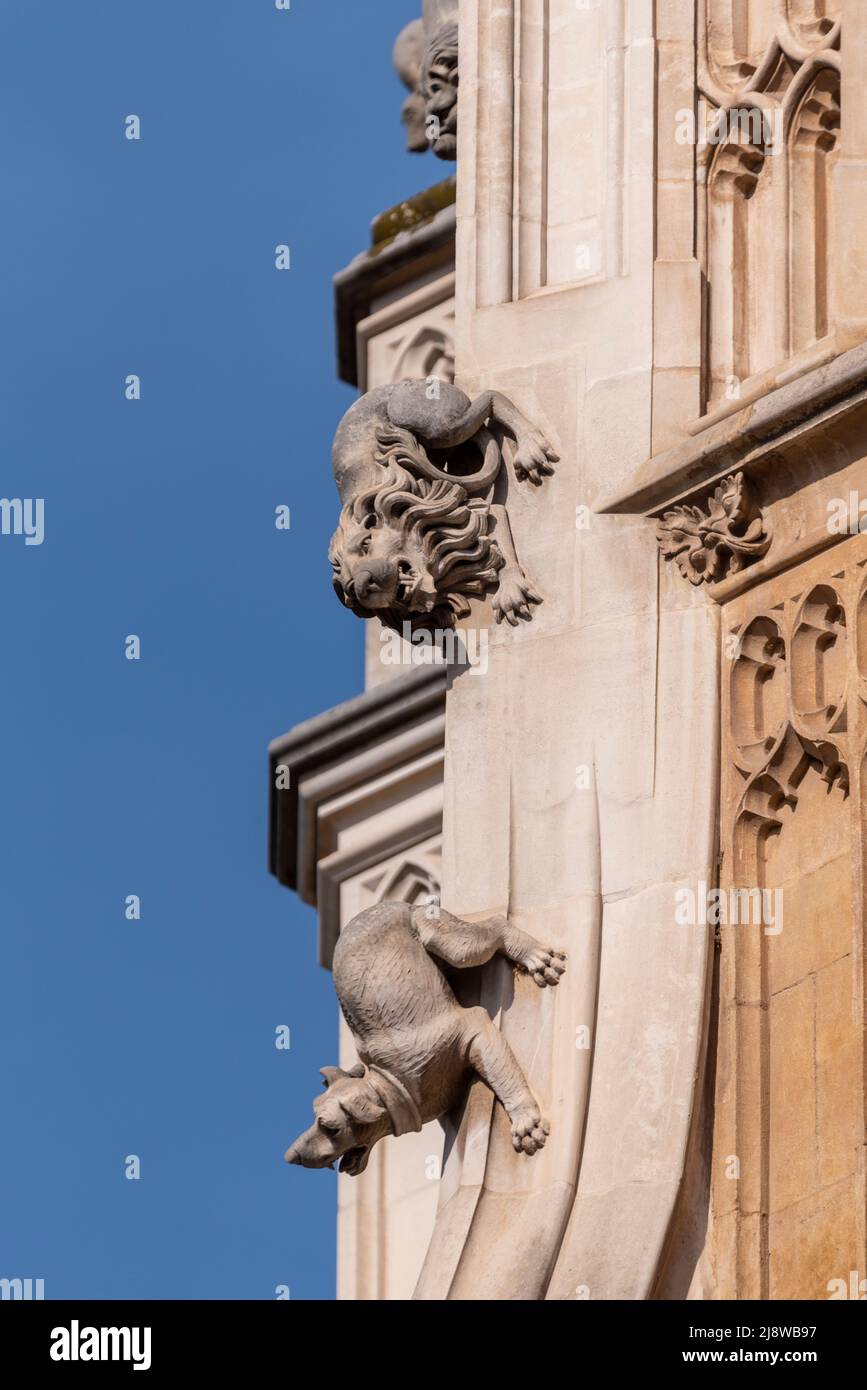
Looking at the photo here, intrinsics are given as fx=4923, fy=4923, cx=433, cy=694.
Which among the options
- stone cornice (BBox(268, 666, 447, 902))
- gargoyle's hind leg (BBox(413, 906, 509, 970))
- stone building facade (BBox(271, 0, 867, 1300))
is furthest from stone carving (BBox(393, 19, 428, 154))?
gargoyle's hind leg (BBox(413, 906, 509, 970))

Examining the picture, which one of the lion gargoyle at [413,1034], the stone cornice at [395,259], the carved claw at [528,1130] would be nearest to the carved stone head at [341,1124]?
the lion gargoyle at [413,1034]

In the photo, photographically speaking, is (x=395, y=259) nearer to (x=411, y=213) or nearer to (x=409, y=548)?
(x=411, y=213)

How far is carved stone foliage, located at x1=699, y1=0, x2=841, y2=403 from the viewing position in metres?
13.8

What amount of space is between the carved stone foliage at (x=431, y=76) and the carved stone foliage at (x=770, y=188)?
5.25 metres

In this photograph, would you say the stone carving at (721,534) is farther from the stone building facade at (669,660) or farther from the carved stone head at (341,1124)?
the carved stone head at (341,1124)

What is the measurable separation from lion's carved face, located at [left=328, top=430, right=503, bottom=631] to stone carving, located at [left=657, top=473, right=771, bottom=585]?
57cm

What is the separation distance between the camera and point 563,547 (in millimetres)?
13664

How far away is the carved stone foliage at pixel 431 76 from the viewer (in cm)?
2036

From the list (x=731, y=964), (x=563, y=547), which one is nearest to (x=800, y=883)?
(x=731, y=964)

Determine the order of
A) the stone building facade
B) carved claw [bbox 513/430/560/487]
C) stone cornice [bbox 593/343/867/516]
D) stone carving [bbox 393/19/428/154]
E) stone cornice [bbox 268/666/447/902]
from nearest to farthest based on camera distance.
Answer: the stone building facade, stone cornice [bbox 593/343/867/516], carved claw [bbox 513/430/560/487], stone cornice [bbox 268/666/447/902], stone carving [bbox 393/19/428/154]

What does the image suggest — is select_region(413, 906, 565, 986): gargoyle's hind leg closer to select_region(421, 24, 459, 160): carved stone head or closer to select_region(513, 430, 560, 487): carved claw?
select_region(513, 430, 560, 487): carved claw

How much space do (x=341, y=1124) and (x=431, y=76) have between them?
27.9ft
